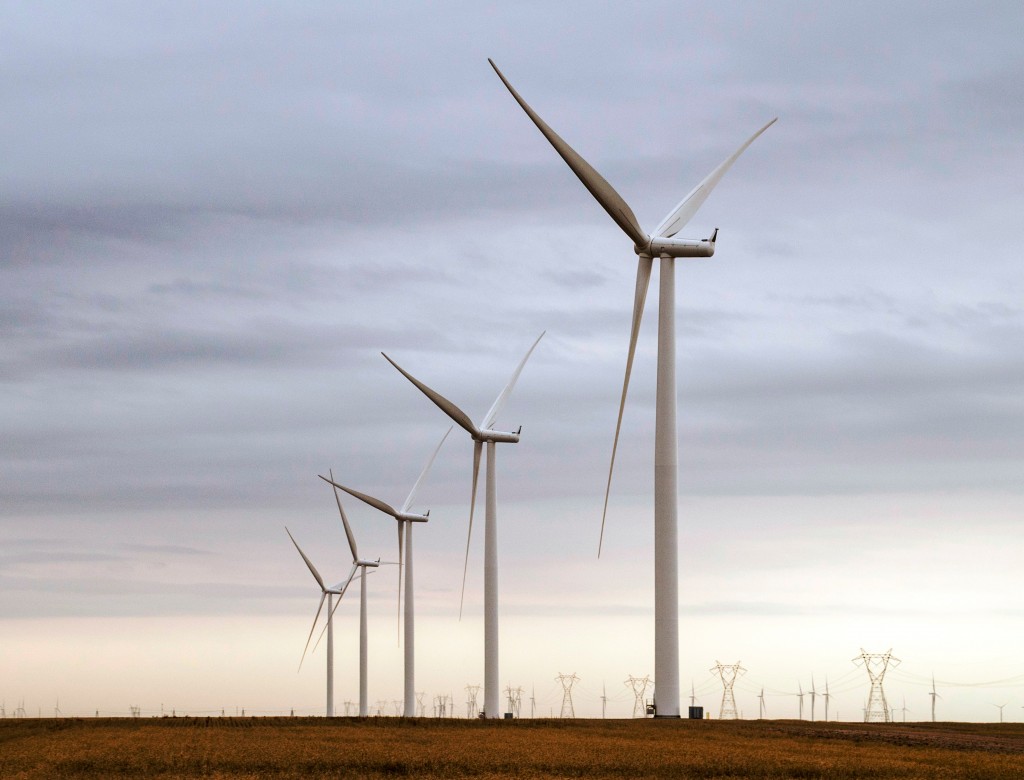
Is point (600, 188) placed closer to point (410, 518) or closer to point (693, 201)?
point (693, 201)

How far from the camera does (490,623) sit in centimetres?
10331

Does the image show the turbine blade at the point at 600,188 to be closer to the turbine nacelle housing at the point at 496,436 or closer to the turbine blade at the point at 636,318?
the turbine blade at the point at 636,318

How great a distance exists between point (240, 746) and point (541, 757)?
13061 mm

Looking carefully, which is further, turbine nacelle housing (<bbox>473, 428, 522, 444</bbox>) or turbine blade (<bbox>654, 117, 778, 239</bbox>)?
turbine nacelle housing (<bbox>473, 428, 522, 444</bbox>)

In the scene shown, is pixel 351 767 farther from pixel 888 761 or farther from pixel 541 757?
pixel 888 761

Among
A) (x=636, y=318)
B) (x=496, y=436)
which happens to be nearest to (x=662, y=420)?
(x=636, y=318)

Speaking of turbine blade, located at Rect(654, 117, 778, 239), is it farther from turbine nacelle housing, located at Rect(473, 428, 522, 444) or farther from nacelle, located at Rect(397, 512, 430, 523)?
nacelle, located at Rect(397, 512, 430, 523)

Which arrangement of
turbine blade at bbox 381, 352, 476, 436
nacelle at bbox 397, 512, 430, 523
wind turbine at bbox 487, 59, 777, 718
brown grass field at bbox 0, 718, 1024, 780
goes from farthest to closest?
nacelle at bbox 397, 512, 430, 523
turbine blade at bbox 381, 352, 476, 436
wind turbine at bbox 487, 59, 777, 718
brown grass field at bbox 0, 718, 1024, 780

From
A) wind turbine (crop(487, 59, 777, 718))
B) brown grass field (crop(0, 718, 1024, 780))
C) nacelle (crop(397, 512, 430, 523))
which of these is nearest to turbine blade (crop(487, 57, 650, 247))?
wind turbine (crop(487, 59, 777, 718))

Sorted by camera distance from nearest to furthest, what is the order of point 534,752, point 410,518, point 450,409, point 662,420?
point 534,752, point 662,420, point 450,409, point 410,518

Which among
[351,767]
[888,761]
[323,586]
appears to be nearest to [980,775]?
[888,761]

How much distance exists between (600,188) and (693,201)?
7.93 m

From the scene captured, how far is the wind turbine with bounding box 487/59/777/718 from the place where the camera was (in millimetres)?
66500

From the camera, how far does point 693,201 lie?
246ft
